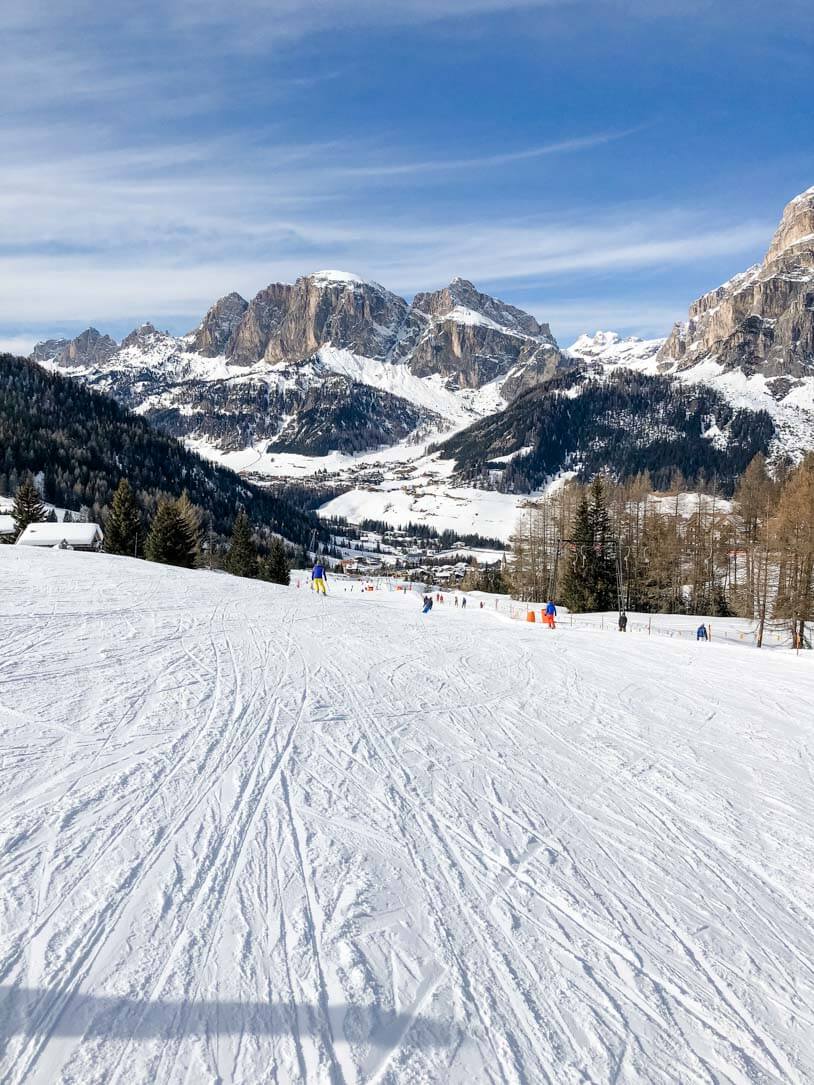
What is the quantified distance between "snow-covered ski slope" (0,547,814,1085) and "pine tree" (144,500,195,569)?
149 ft

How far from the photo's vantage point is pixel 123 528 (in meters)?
60.3

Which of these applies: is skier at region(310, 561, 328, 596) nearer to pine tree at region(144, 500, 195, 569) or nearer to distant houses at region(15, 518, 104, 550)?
pine tree at region(144, 500, 195, 569)

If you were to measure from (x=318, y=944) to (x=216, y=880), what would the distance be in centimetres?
120

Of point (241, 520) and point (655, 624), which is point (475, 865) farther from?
point (241, 520)

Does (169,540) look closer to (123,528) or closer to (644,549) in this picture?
(123,528)

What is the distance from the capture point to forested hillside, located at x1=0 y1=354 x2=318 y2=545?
132 meters

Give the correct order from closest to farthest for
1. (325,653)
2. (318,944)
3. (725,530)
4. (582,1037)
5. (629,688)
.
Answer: (582,1037)
(318,944)
(629,688)
(325,653)
(725,530)

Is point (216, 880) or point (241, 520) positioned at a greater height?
point (241, 520)

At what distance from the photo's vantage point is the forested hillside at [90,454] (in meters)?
132

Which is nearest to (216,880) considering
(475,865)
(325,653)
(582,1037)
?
(475,865)

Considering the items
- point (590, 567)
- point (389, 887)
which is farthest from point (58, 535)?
point (389, 887)

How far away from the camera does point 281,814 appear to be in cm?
660

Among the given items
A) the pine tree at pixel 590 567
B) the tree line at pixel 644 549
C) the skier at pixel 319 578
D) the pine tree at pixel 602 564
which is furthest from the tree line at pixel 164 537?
the pine tree at pixel 602 564

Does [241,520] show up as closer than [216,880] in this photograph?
No
